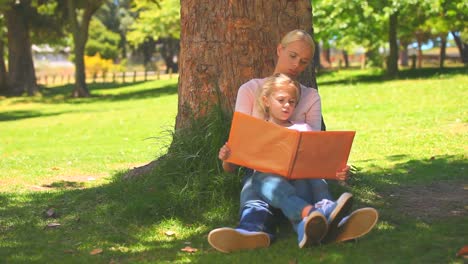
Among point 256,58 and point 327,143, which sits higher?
point 256,58

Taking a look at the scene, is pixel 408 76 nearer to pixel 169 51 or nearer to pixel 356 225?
pixel 356 225

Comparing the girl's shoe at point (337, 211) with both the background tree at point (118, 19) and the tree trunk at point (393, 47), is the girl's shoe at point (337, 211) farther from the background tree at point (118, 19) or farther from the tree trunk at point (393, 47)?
the background tree at point (118, 19)

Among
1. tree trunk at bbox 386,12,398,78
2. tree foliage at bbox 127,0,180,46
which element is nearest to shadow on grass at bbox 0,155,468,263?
tree trunk at bbox 386,12,398,78

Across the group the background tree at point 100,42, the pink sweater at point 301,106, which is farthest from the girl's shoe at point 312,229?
the background tree at point 100,42

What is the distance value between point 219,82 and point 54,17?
32.1 m

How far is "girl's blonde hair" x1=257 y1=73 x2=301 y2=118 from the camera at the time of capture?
493 centimetres

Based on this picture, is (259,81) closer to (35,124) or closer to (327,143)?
(327,143)

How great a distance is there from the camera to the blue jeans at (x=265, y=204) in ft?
15.2

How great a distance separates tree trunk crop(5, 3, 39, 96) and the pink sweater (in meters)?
31.9

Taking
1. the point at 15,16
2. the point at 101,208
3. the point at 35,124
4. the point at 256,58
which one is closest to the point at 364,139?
the point at 256,58

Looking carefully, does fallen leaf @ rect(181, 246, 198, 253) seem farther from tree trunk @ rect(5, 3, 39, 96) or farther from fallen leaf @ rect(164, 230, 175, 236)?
tree trunk @ rect(5, 3, 39, 96)

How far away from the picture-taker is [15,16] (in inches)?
1384

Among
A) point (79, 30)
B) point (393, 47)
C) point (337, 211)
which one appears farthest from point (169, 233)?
point (79, 30)

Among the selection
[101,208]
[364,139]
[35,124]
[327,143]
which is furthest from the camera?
[35,124]
